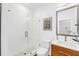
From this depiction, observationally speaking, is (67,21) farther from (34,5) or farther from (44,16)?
(34,5)

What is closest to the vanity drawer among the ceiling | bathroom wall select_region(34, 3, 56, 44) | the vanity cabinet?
the vanity cabinet

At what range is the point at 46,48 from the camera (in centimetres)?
115

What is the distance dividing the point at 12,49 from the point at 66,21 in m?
0.91

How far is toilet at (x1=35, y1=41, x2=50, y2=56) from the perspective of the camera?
1.11 m

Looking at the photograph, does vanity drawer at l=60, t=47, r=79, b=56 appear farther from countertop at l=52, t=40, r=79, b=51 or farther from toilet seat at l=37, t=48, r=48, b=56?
toilet seat at l=37, t=48, r=48, b=56

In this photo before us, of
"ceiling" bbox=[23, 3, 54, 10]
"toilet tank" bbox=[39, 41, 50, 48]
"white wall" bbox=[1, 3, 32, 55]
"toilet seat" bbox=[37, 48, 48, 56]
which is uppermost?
"ceiling" bbox=[23, 3, 54, 10]

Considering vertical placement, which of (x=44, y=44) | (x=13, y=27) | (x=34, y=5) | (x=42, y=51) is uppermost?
(x=34, y=5)

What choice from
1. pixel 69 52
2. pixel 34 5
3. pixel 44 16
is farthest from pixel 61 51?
pixel 34 5

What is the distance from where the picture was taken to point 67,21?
1.08 meters

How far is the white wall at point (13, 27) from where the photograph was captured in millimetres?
1069

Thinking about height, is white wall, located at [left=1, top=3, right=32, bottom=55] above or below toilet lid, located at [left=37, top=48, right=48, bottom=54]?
above

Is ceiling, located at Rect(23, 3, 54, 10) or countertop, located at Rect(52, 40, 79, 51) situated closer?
countertop, located at Rect(52, 40, 79, 51)

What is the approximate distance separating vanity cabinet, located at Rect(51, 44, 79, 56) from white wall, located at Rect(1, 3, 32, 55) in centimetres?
46

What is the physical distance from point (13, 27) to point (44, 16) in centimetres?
50
